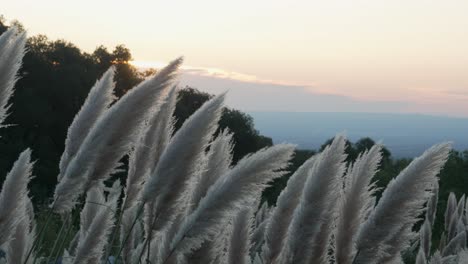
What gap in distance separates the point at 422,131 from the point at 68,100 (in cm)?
16252

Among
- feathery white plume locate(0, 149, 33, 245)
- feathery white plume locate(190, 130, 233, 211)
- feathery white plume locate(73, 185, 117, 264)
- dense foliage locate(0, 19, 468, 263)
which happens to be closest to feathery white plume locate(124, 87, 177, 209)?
dense foliage locate(0, 19, 468, 263)

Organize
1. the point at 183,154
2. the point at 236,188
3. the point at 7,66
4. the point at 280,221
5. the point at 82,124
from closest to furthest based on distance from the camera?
the point at 236,188
the point at 183,154
the point at 7,66
the point at 280,221
the point at 82,124

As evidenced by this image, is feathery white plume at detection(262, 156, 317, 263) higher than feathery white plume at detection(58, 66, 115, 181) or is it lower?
lower

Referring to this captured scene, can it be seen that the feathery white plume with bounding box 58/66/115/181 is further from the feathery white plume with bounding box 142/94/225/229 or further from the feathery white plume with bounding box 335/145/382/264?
the feathery white plume with bounding box 335/145/382/264

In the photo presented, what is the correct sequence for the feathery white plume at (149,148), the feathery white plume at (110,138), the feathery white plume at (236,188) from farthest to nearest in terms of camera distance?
the feathery white plume at (149,148) → the feathery white plume at (110,138) → the feathery white plume at (236,188)

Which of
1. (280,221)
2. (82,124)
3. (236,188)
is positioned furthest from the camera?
(82,124)

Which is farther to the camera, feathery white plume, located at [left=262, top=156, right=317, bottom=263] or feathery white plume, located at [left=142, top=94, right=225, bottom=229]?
feathery white plume, located at [left=262, top=156, right=317, bottom=263]

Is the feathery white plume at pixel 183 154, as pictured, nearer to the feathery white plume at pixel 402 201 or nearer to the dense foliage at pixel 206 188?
the dense foliage at pixel 206 188

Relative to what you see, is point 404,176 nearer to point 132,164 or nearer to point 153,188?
point 153,188

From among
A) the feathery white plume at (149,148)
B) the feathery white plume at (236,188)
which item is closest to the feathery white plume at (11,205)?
the feathery white plume at (149,148)

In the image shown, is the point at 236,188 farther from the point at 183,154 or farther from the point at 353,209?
the point at 353,209

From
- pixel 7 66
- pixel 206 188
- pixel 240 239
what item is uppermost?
pixel 7 66

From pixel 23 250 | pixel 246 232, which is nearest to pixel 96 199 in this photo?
pixel 23 250

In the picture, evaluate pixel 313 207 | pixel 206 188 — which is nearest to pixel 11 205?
pixel 206 188
